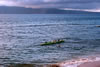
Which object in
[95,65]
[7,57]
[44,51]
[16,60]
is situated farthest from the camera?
[44,51]

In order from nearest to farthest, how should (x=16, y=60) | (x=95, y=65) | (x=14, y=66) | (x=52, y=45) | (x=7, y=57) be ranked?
1. (x=14, y=66)
2. (x=95, y=65)
3. (x=16, y=60)
4. (x=7, y=57)
5. (x=52, y=45)

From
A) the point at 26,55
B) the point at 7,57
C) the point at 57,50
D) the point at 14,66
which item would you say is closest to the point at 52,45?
the point at 57,50

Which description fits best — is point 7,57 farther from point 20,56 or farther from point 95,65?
point 95,65

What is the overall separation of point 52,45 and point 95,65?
22873 millimetres

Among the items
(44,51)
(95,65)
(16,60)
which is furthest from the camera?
(44,51)

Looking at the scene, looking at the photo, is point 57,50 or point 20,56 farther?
point 57,50

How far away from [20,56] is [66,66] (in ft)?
46.7

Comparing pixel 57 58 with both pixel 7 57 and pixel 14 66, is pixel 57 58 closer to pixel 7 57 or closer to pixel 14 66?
pixel 7 57

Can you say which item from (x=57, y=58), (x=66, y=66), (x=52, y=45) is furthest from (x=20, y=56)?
(x=66, y=66)

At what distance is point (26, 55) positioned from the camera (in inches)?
1328

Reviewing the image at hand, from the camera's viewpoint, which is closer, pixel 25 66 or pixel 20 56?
pixel 25 66

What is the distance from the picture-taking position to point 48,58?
3078 cm

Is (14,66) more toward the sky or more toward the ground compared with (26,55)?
more toward the sky

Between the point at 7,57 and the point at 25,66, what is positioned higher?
the point at 25,66
